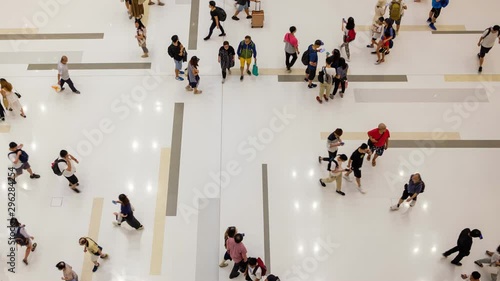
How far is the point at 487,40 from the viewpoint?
1031 cm

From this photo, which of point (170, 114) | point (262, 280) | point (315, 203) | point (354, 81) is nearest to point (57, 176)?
point (170, 114)

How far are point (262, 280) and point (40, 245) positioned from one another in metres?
4.11

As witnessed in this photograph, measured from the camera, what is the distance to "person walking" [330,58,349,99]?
966cm

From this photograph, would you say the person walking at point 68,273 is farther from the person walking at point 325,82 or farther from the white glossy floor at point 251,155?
the person walking at point 325,82

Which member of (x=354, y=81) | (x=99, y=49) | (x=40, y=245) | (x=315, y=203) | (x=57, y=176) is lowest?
(x=40, y=245)

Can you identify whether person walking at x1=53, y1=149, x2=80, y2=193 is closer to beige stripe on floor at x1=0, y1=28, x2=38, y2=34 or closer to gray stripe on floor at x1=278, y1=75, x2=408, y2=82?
beige stripe on floor at x1=0, y1=28, x2=38, y2=34

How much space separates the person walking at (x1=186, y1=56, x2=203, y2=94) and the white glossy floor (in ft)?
0.76

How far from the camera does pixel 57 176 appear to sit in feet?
30.3

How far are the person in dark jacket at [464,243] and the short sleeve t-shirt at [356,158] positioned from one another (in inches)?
82.3

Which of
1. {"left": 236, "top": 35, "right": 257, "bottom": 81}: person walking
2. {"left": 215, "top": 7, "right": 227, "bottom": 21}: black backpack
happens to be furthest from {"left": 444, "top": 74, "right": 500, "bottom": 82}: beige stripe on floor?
{"left": 215, "top": 7, "right": 227, "bottom": 21}: black backpack

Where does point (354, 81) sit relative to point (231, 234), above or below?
above

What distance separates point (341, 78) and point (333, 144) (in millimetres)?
1938

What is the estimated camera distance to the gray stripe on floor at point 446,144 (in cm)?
969

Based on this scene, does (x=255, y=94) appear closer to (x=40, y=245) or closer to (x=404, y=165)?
(x=404, y=165)
